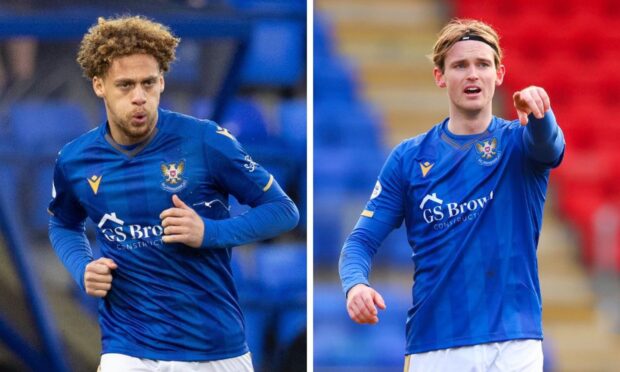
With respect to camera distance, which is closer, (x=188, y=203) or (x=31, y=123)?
(x=188, y=203)

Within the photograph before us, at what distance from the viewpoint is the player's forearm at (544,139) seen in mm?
3445

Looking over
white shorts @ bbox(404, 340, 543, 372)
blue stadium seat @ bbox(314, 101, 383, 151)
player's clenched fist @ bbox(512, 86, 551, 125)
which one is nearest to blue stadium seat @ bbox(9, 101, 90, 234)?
white shorts @ bbox(404, 340, 543, 372)

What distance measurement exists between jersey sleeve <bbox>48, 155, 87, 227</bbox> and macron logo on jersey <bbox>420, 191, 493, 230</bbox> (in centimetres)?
117

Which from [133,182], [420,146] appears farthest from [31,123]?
[420,146]

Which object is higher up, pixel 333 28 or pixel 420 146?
pixel 333 28

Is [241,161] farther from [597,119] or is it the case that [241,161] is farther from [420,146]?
[597,119]

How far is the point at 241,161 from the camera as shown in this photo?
3592mm

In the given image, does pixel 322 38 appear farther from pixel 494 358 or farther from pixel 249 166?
pixel 494 358

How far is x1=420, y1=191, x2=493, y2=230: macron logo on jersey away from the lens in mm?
3637

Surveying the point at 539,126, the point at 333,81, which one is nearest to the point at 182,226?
the point at 539,126

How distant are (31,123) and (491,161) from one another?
2218 millimetres

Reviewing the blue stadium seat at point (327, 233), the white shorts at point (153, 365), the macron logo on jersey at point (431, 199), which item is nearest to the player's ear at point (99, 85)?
the white shorts at point (153, 365)

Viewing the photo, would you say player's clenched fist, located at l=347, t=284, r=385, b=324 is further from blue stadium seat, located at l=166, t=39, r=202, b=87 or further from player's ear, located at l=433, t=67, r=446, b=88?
blue stadium seat, located at l=166, t=39, r=202, b=87

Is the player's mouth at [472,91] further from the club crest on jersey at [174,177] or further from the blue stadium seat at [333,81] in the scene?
the blue stadium seat at [333,81]
